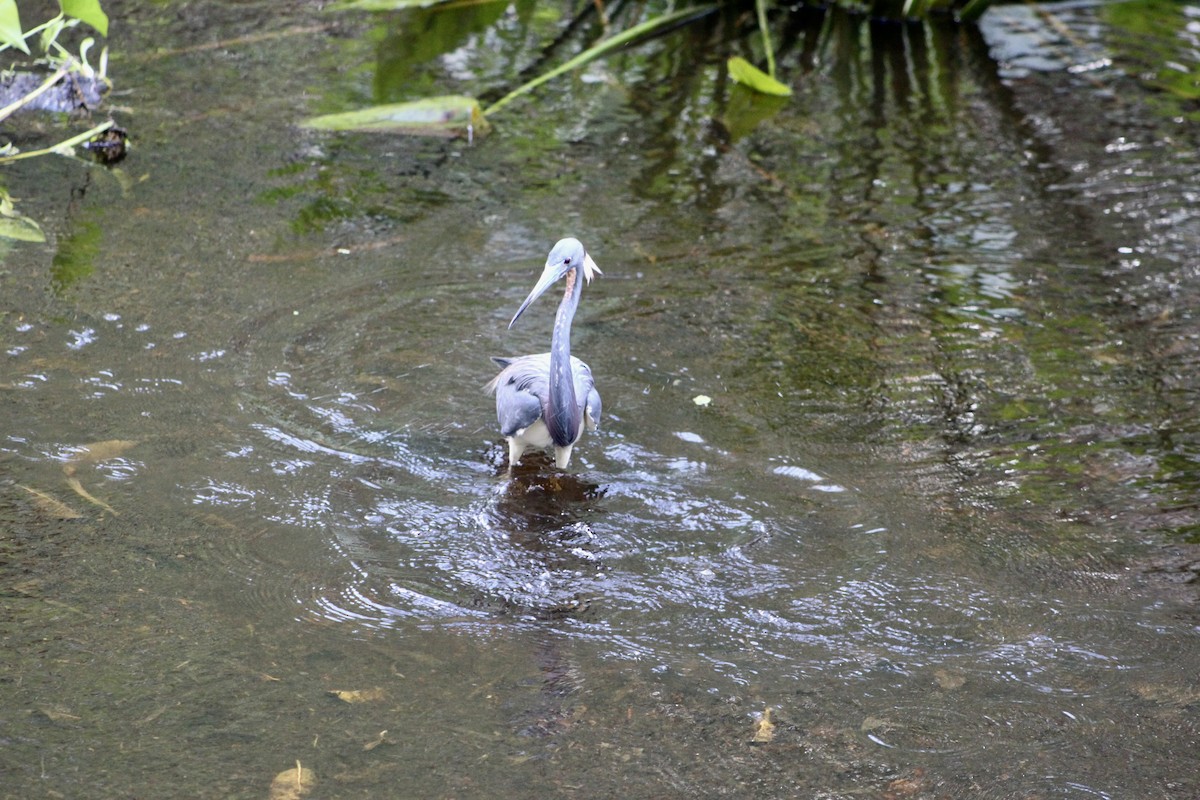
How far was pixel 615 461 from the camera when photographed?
4.25 meters

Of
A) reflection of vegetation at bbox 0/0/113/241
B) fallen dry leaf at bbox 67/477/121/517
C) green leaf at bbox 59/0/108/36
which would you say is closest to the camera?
fallen dry leaf at bbox 67/477/121/517

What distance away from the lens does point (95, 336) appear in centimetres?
463

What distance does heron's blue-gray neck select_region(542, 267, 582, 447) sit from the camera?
3.97 metres

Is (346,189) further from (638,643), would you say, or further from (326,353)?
(638,643)

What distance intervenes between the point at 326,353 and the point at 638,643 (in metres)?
1.99

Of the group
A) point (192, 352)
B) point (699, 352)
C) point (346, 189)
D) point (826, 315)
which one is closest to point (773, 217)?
point (826, 315)

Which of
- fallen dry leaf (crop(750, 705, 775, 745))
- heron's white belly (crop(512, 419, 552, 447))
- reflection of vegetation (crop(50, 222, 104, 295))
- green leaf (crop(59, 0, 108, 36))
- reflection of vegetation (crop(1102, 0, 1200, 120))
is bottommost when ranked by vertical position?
fallen dry leaf (crop(750, 705, 775, 745))

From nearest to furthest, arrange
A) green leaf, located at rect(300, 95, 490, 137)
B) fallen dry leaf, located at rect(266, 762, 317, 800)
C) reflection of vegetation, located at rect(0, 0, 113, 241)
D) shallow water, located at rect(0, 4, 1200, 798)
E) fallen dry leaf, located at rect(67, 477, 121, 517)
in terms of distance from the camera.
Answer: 1. fallen dry leaf, located at rect(266, 762, 317, 800)
2. shallow water, located at rect(0, 4, 1200, 798)
3. fallen dry leaf, located at rect(67, 477, 121, 517)
4. reflection of vegetation, located at rect(0, 0, 113, 241)
5. green leaf, located at rect(300, 95, 490, 137)

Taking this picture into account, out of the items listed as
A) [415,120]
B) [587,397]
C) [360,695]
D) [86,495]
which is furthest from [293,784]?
[415,120]

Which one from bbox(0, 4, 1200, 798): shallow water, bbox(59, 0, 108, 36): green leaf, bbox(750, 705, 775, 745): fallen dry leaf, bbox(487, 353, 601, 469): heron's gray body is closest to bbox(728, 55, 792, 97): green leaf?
bbox(0, 4, 1200, 798): shallow water

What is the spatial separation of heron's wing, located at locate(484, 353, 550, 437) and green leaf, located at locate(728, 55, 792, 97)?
3.56 metres

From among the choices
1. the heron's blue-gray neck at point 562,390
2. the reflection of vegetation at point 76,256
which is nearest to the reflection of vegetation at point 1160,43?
the heron's blue-gray neck at point 562,390

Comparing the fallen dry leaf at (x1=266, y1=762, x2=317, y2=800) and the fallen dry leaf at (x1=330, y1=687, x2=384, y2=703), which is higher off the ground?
the fallen dry leaf at (x1=266, y1=762, x2=317, y2=800)

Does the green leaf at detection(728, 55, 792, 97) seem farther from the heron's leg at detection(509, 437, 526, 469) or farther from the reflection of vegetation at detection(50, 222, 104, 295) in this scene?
the heron's leg at detection(509, 437, 526, 469)
